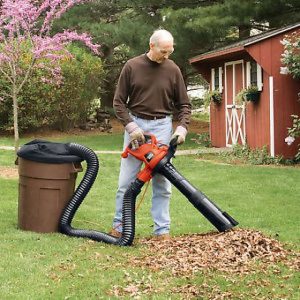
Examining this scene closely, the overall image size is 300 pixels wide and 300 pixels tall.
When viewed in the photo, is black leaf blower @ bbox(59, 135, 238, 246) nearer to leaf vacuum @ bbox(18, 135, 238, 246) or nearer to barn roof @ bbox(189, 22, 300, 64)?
leaf vacuum @ bbox(18, 135, 238, 246)

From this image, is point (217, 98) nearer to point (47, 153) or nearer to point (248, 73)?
point (248, 73)

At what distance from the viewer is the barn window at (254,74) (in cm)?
1421

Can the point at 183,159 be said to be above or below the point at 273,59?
below

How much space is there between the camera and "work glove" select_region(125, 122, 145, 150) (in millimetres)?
5516

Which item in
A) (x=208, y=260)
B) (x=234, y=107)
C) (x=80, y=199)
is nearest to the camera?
(x=208, y=260)

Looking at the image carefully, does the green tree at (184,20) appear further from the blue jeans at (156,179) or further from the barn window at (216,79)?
the blue jeans at (156,179)

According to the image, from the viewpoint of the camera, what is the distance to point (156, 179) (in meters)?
5.83

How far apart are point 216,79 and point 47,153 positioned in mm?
11828

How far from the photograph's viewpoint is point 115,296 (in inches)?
169

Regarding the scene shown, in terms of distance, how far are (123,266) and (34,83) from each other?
15433 mm

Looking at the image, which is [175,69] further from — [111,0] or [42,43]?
[111,0]

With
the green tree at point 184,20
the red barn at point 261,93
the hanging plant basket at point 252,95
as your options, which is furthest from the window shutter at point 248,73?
the green tree at point 184,20

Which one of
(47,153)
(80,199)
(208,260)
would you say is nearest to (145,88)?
(47,153)

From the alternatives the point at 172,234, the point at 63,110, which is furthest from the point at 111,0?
the point at 172,234
